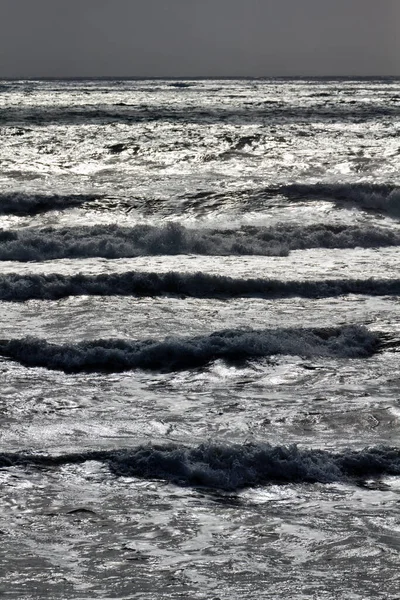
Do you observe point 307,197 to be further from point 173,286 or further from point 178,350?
point 178,350

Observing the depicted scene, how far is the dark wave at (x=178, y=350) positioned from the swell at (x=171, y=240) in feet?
26.9

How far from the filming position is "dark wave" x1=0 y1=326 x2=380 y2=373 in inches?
456

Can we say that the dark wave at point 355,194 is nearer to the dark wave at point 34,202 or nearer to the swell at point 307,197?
the swell at point 307,197

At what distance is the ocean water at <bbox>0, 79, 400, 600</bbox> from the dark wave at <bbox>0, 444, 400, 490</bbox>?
0.07 feet

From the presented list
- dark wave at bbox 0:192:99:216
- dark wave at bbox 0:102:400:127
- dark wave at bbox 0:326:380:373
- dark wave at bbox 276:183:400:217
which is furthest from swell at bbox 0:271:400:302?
dark wave at bbox 0:102:400:127

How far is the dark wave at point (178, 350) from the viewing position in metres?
11.6

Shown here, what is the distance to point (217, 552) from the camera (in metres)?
6.58

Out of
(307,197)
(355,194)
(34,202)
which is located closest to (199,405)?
(34,202)

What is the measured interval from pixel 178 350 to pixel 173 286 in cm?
517

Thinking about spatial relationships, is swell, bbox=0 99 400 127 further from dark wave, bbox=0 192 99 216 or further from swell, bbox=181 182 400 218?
dark wave, bbox=0 192 99 216

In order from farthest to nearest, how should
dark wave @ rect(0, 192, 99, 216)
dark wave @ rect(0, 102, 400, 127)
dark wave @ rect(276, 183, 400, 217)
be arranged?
dark wave @ rect(0, 102, 400, 127) < dark wave @ rect(276, 183, 400, 217) < dark wave @ rect(0, 192, 99, 216)

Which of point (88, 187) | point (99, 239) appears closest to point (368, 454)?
point (99, 239)

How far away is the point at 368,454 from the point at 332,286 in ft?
27.7

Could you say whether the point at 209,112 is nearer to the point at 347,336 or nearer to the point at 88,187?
the point at 88,187
